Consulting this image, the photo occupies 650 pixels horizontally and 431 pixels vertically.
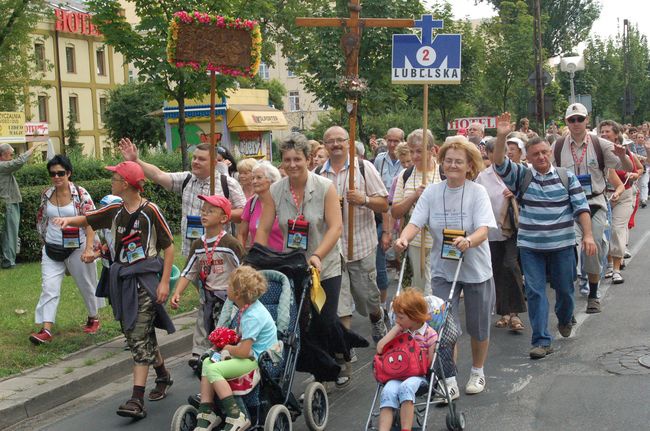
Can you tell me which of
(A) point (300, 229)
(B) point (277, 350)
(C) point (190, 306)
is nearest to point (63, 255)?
(C) point (190, 306)

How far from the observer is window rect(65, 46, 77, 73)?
61897 mm

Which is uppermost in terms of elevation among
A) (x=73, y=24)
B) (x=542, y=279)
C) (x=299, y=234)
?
(x=73, y=24)

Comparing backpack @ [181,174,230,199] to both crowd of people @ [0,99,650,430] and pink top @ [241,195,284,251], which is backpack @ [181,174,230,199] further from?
pink top @ [241,195,284,251]

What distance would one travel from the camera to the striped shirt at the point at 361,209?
306 inches

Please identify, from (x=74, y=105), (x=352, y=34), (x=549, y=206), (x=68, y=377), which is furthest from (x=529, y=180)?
(x=74, y=105)

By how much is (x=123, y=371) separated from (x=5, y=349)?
1.11 m

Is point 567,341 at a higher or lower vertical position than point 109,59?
lower

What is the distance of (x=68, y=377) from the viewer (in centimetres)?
743

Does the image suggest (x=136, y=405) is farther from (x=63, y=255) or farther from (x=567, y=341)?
(x=567, y=341)

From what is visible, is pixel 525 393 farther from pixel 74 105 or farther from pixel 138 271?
pixel 74 105

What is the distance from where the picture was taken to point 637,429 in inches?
227

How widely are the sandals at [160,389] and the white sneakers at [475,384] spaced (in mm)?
2376

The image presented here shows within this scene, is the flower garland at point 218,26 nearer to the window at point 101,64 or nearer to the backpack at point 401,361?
the backpack at point 401,361

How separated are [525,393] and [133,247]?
316 cm
